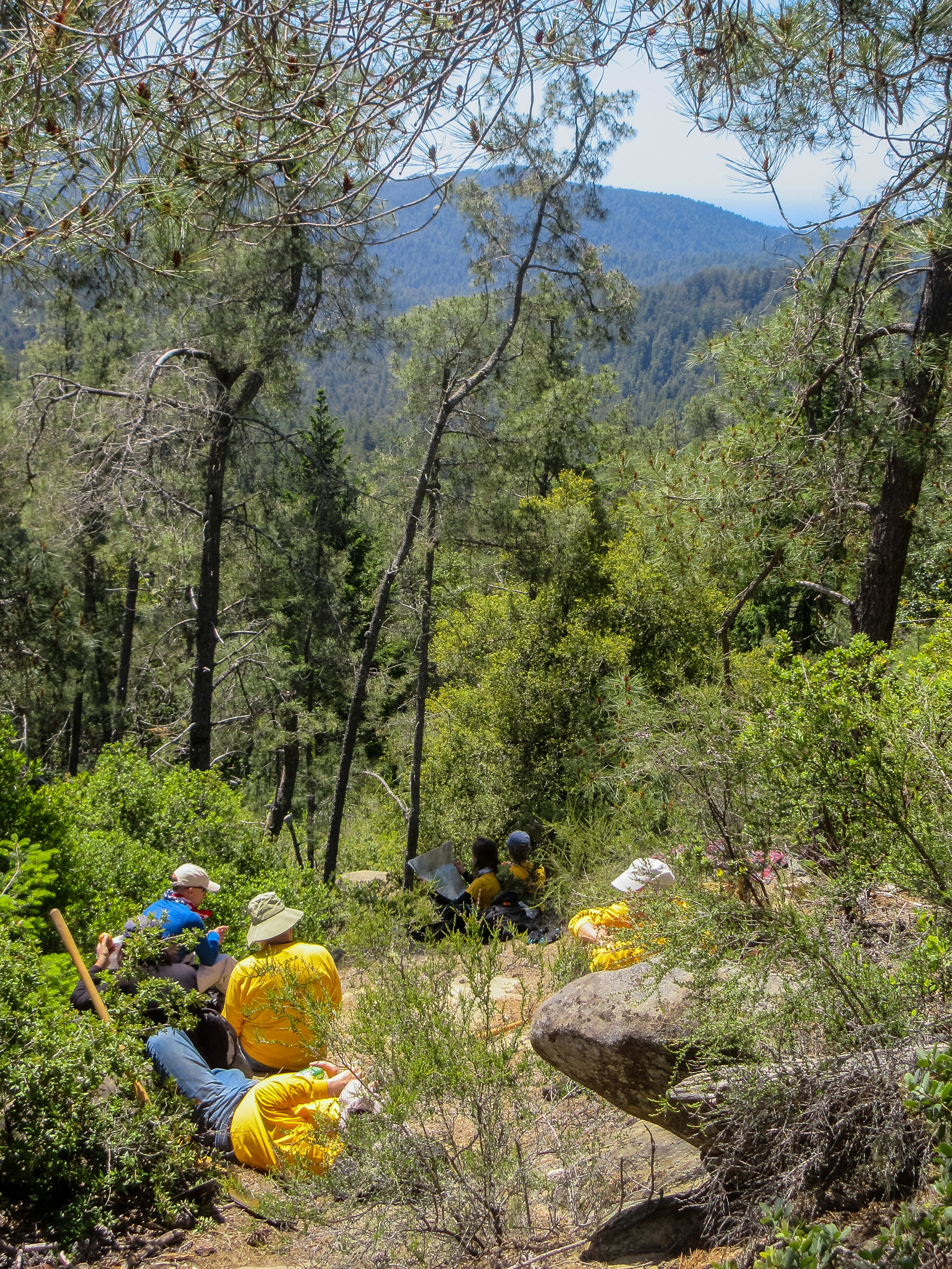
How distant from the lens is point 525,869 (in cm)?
822

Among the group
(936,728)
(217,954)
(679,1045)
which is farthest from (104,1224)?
(936,728)

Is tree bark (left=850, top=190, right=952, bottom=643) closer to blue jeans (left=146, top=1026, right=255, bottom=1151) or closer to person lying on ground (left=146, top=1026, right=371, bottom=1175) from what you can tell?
person lying on ground (left=146, top=1026, right=371, bottom=1175)

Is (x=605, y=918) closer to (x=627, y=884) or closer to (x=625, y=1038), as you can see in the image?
(x=627, y=884)

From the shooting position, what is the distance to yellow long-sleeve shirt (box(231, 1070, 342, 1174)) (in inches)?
130

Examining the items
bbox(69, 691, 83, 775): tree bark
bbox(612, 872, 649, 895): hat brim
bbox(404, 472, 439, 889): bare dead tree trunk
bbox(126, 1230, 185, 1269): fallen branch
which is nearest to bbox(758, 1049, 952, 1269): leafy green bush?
bbox(612, 872, 649, 895): hat brim

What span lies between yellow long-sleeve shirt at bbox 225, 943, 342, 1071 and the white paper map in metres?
3.78

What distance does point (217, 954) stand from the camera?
4293 millimetres

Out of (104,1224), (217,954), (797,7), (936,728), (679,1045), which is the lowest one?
(104,1224)

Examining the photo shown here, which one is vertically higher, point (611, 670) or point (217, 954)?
point (611, 670)

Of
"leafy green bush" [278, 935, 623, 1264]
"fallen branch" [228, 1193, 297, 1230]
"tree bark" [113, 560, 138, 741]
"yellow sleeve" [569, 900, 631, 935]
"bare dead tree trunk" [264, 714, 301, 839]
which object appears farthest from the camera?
"tree bark" [113, 560, 138, 741]

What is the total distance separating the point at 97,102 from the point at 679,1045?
3.46m

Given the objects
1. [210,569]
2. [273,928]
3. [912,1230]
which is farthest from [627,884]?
[210,569]

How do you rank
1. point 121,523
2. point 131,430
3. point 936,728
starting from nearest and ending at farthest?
point 936,728
point 131,430
point 121,523

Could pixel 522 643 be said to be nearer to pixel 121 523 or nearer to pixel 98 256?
pixel 121 523
